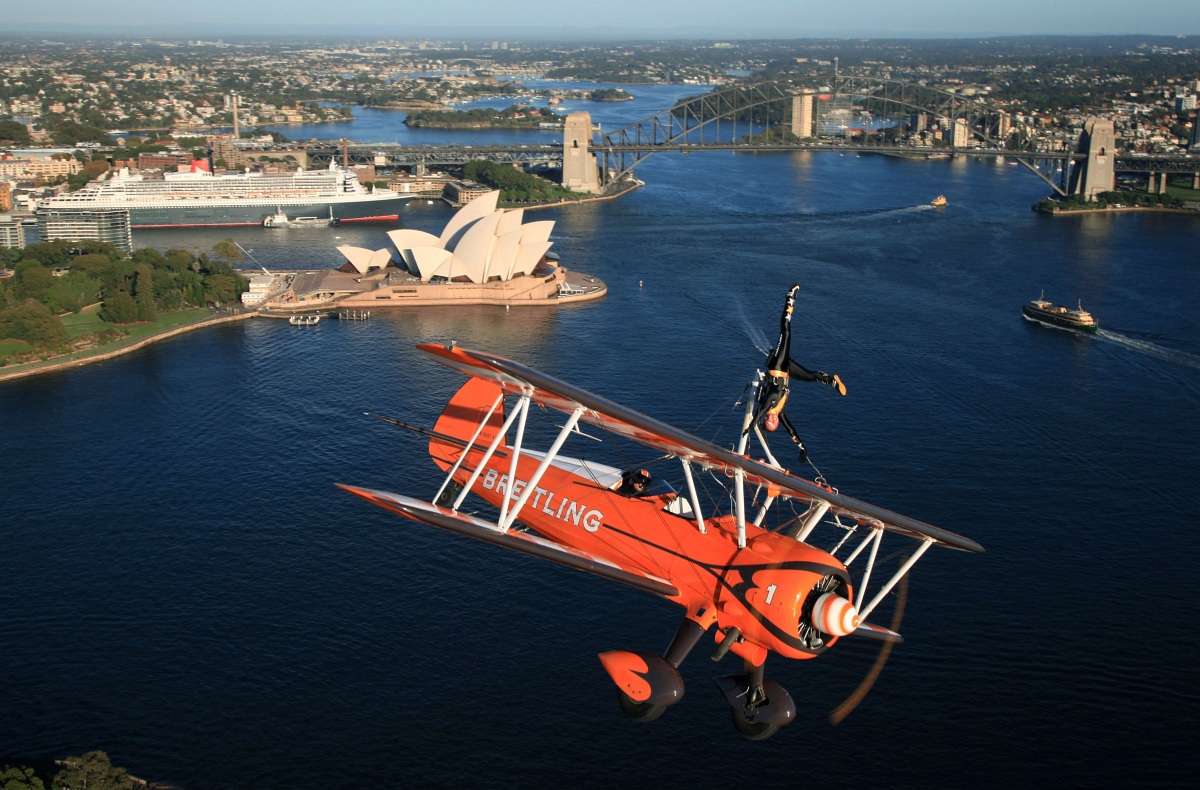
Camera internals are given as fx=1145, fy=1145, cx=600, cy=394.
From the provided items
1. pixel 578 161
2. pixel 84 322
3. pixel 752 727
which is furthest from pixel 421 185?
pixel 752 727

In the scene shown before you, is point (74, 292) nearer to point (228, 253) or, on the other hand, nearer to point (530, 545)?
point (228, 253)

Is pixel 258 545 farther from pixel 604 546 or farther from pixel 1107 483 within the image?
pixel 1107 483

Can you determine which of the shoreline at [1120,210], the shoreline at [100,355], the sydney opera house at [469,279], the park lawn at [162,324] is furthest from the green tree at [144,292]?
the shoreline at [1120,210]

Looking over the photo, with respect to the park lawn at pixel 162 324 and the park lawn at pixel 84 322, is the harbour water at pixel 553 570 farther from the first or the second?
the park lawn at pixel 84 322

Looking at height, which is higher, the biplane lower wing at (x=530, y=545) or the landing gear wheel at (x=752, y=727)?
the biplane lower wing at (x=530, y=545)

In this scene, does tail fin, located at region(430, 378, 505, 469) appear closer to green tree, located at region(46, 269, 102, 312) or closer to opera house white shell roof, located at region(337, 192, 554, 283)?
opera house white shell roof, located at region(337, 192, 554, 283)

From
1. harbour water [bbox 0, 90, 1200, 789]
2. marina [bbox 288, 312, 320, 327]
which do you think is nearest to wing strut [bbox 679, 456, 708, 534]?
harbour water [bbox 0, 90, 1200, 789]
